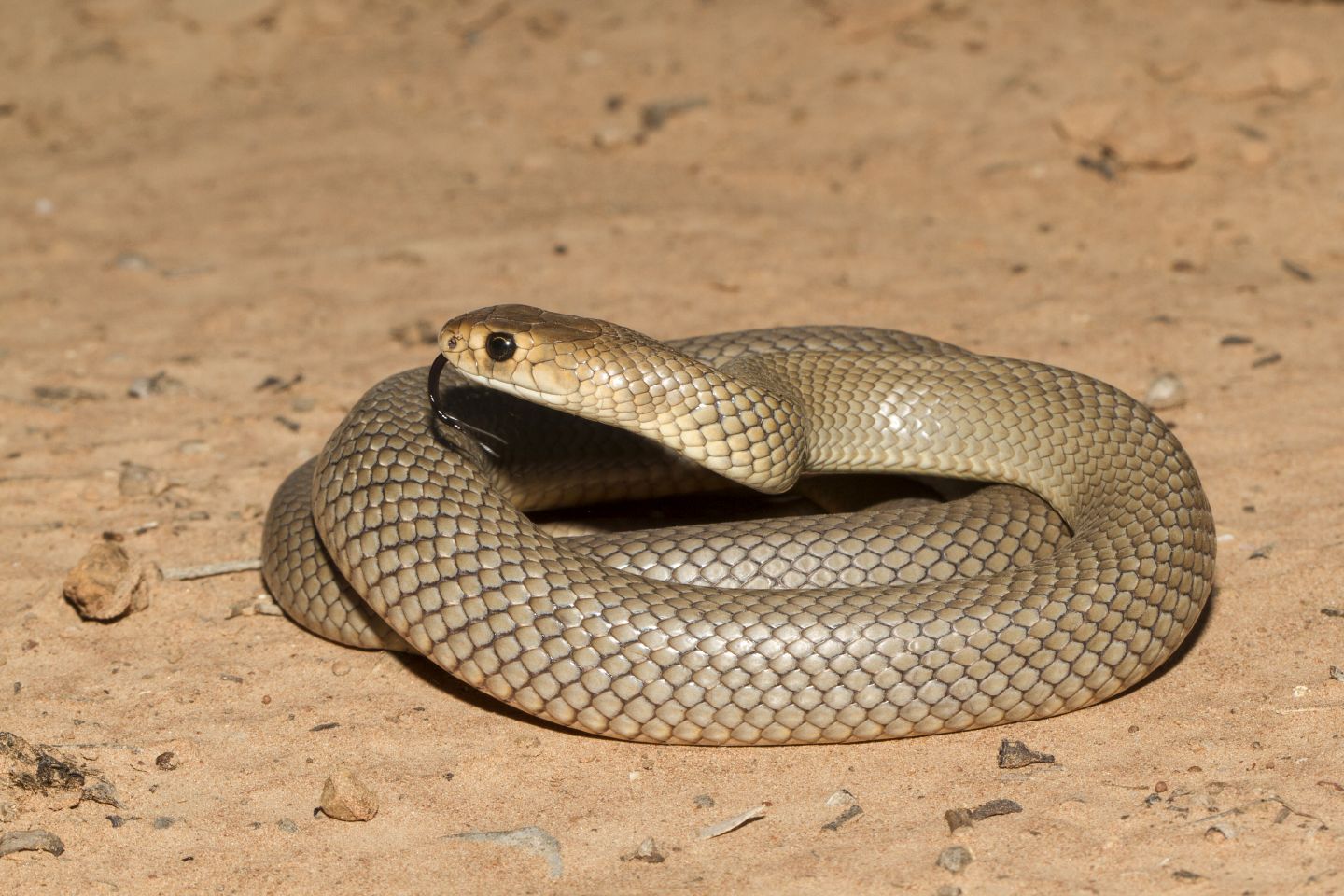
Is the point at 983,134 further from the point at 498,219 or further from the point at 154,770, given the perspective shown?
the point at 154,770

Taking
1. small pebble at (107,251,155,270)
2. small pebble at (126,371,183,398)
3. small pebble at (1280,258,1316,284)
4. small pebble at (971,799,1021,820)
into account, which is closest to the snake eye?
small pebble at (971,799,1021,820)

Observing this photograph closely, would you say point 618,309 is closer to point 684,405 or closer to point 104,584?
point 684,405

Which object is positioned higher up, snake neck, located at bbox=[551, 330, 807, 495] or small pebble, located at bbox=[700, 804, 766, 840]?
snake neck, located at bbox=[551, 330, 807, 495]

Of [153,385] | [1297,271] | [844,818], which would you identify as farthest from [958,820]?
[1297,271]

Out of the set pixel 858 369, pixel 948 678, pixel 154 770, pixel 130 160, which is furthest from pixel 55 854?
pixel 130 160

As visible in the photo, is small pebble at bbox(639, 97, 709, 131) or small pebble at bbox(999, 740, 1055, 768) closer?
small pebble at bbox(999, 740, 1055, 768)

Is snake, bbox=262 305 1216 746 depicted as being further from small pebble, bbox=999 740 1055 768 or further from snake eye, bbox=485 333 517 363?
small pebble, bbox=999 740 1055 768

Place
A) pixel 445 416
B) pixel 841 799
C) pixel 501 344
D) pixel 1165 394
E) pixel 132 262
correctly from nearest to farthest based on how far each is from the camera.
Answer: pixel 841 799
pixel 501 344
pixel 445 416
pixel 1165 394
pixel 132 262
